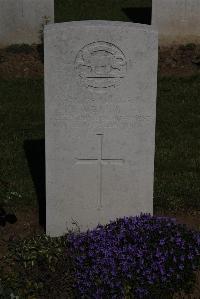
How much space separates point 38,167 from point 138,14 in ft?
32.7

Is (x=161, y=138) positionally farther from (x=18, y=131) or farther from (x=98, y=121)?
(x=98, y=121)

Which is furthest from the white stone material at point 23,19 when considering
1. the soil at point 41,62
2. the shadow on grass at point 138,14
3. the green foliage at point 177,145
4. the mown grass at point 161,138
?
the green foliage at point 177,145

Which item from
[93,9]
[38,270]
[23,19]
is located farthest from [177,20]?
[38,270]

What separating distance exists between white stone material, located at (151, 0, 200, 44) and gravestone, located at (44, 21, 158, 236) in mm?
8567

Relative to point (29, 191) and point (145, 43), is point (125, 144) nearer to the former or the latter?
point (145, 43)

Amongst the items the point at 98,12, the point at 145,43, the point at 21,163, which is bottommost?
the point at 21,163

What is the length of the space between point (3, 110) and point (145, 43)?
203 inches

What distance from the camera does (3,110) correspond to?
10.2 metres

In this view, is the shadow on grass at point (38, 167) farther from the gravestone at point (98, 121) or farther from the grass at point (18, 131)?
the gravestone at point (98, 121)

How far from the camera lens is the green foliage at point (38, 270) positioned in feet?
16.5

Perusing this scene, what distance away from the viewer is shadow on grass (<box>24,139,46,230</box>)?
6.71 m

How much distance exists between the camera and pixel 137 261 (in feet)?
16.3

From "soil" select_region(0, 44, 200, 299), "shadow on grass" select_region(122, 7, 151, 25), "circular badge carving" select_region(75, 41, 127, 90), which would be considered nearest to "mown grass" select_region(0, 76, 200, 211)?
"soil" select_region(0, 44, 200, 299)

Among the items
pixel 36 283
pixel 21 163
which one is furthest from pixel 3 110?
pixel 36 283
